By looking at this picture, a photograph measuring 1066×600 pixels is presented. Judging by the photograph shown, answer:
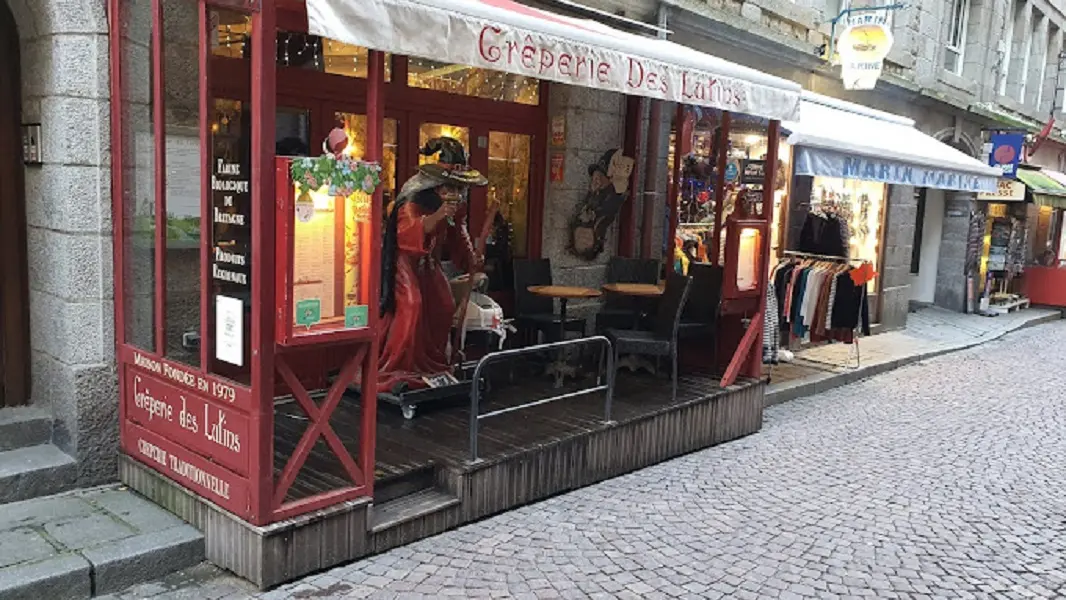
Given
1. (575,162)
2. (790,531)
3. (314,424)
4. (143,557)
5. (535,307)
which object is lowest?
(790,531)

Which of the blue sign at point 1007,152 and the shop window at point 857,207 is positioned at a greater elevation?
the blue sign at point 1007,152

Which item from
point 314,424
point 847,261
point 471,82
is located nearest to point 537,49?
point 314,424

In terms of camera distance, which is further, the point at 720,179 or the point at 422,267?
the point at 720,179

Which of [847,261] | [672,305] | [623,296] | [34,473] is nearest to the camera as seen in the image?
[34,473]

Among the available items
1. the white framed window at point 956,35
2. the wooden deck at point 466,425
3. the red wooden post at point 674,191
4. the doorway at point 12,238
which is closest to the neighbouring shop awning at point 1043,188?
the white framed window at point 956,35

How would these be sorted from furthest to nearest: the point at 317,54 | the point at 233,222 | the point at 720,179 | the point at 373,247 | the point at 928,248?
the point at 928,248, the point at 720,179, the point at 317,54, the point at 373,247, the point at 233,222

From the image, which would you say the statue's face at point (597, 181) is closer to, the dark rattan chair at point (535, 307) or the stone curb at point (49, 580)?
the dark rattan chair at point (535, 307)

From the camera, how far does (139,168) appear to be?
4.95m

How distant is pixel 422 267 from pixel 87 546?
115 inches

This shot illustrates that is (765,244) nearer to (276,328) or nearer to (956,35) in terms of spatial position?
(276,328)

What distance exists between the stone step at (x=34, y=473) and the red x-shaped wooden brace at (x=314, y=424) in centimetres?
155

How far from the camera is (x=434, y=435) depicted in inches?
225

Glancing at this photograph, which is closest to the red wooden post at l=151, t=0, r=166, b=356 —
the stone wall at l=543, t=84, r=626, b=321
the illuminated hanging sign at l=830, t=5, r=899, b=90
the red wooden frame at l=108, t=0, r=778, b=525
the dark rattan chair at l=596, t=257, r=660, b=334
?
the red wooden frame at l=108, t=0, r=778, b=525

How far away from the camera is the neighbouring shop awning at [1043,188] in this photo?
1702 cm
